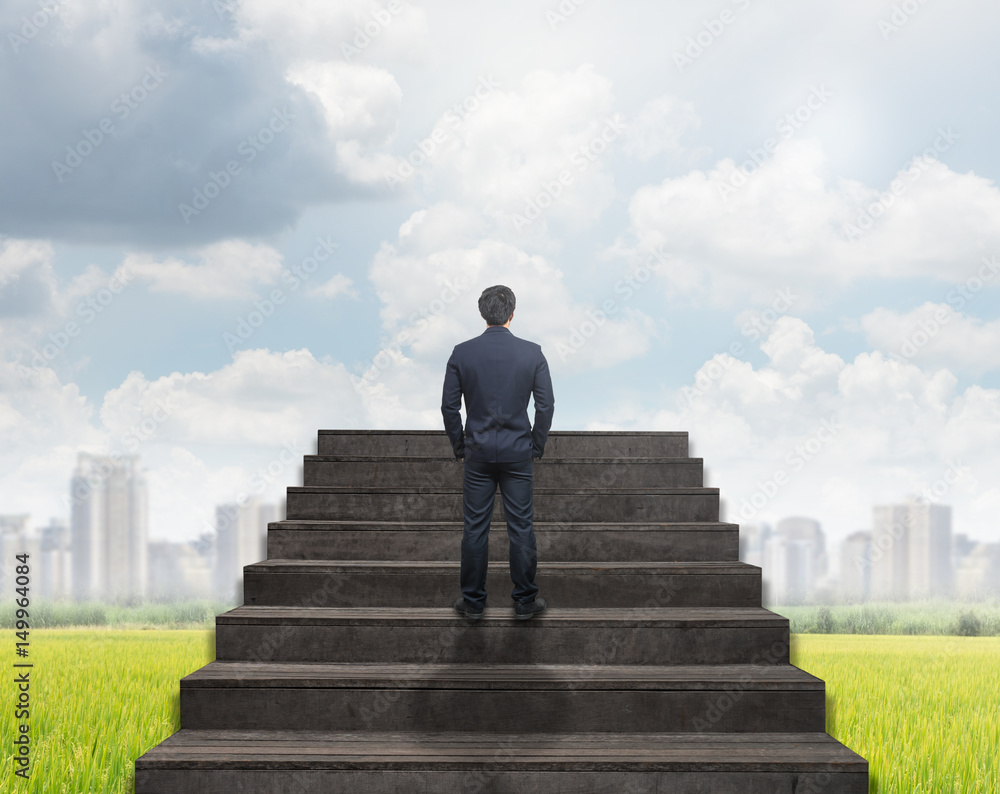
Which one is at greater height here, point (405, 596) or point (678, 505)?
point (678, 505)

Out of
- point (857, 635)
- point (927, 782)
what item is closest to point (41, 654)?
point (927, 782)

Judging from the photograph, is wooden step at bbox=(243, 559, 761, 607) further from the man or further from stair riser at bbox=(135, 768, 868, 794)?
stair riser at bbox=(135, 768, 868, 794)

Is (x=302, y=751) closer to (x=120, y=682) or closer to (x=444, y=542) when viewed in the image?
(x=444, y=542)

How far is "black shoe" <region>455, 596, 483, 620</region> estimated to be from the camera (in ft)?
12.6

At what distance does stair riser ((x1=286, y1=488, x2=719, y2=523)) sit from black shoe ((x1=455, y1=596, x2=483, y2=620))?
0.91 meters

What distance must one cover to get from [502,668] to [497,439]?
1191 mm

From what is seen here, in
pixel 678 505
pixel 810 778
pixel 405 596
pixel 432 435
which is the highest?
pixel 432 435

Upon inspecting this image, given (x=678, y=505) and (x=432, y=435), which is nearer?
(x=678, y=505)

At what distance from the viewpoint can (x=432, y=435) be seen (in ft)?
17.5

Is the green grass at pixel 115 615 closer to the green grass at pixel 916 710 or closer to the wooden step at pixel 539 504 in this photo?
the wooden step at pixel 539 504

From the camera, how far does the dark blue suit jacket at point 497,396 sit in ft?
12.3

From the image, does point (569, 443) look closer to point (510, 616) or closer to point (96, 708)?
point (510, 616)

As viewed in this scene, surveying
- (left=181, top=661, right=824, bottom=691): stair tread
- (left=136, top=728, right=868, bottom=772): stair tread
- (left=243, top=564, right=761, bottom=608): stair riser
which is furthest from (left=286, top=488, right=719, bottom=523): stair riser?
(left=136, top=728, right=868, bottom=772): stair tread

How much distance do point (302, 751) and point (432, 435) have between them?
2538mm
